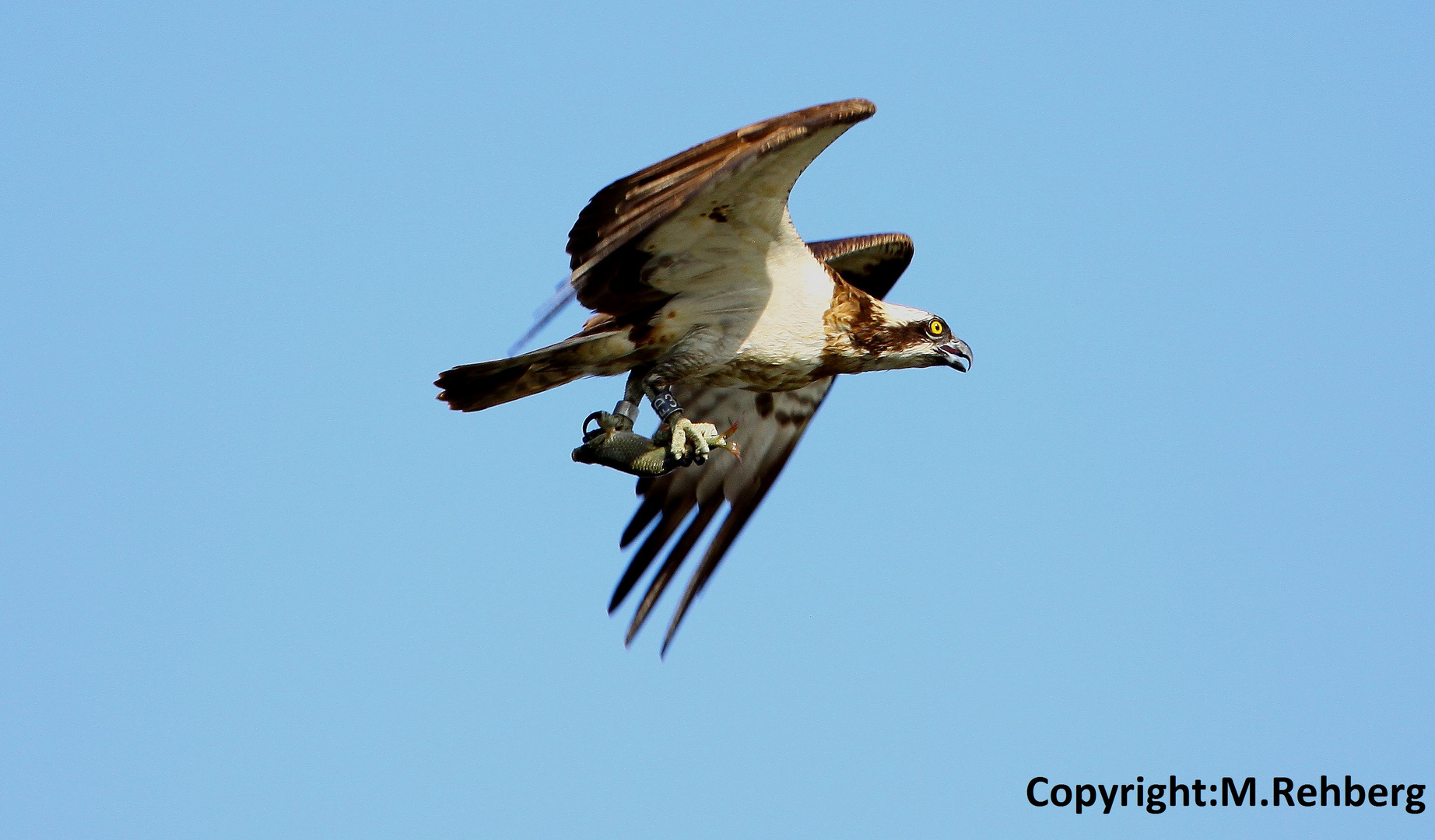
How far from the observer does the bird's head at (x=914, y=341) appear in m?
9.75

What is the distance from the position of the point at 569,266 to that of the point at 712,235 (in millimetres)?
1143

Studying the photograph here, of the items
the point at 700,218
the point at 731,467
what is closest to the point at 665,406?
the point at 700,218

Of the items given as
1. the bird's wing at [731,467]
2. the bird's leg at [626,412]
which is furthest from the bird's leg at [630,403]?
the bird's wing at [731,467]

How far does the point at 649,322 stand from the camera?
30.7ft

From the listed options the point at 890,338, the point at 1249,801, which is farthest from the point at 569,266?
the point at 1249,801

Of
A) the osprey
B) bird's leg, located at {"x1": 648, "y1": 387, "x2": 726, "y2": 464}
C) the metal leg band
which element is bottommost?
bird's leg, located at {"x1": 648, "y1": 387, "x2": 726, "y2": 464}

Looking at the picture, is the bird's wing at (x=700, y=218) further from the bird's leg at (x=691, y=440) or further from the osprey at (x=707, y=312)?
the bird's leg at (x=691, y=440)

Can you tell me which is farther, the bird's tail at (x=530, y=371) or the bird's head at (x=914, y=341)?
the bird's head at (x=914, y=341)

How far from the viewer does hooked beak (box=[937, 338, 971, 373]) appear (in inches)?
391

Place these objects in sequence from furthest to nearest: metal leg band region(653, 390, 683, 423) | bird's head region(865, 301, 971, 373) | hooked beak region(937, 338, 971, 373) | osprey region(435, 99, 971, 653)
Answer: hooked beak region(937, 338, 971, 373)
bird's head region(865, 301, 971, 373)
metal leg band region(653, 390, 683, 423)
osprey region(435, 99, 971, 653)

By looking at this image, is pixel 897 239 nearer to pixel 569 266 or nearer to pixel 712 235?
pixel 712 235

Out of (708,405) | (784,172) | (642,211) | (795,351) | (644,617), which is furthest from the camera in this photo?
(708,405)

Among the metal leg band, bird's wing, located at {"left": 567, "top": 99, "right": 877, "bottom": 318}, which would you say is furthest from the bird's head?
the metal leg band

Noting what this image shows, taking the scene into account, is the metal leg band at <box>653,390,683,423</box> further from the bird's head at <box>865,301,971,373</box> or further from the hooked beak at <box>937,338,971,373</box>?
the hooked beak at <box>937,338,971,373</box>
